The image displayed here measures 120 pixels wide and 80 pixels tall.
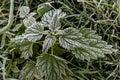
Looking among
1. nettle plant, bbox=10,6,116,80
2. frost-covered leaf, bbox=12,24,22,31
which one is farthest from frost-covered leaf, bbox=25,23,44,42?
frost-covered leaf, bbox=12,24,22,31

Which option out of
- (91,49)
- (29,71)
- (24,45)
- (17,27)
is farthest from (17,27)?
(91,49)

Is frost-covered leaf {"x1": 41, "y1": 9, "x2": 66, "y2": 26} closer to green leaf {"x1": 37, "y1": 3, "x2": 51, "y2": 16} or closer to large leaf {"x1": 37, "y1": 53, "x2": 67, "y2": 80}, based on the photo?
green leaf {"x1": 37, "y1": 3, "x2": 51, "y2": 16}

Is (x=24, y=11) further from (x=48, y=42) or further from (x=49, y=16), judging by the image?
(x=48, y=42)

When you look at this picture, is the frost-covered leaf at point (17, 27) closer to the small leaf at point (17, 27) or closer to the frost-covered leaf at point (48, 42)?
the small leaf at point (17, 27)

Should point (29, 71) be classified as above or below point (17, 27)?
below

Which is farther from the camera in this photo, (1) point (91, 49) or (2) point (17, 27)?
(2) point (17, 27)

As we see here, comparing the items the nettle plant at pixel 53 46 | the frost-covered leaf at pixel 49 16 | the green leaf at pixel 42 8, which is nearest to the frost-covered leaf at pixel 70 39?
the nettle plant at pixel 53 46

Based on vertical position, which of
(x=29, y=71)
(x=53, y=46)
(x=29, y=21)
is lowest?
(x=29, y=71)
